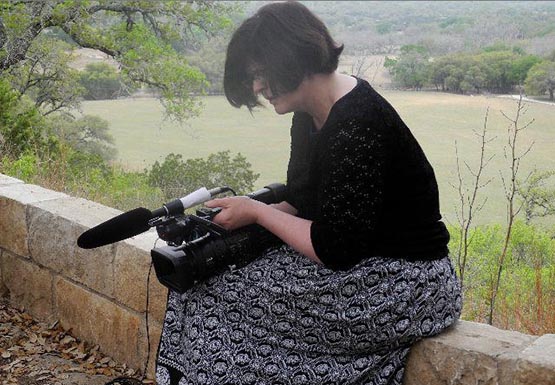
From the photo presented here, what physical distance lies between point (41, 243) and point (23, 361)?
0.50 meters

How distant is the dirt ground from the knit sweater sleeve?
48.5 inches

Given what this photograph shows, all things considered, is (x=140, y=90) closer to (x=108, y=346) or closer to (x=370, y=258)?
(x=108, y=346)

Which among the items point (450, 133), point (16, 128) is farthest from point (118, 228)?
point (16, 128)

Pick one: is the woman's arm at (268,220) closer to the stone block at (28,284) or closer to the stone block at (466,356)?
the stone block at (466,356)

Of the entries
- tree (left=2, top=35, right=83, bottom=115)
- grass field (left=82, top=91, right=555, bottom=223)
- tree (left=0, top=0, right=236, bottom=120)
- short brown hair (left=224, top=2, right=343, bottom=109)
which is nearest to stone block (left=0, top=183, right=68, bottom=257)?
grass field (left=82, top=91, right=555, bottom=223)

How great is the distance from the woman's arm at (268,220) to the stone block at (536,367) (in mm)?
514

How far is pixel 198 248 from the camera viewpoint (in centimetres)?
173

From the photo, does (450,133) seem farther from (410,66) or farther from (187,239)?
(187,239)

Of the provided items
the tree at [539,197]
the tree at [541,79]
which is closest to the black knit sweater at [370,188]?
the tree at [541,79]

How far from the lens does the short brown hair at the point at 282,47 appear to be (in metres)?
1.61

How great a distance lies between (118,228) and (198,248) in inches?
9.0

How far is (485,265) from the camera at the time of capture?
4172mm

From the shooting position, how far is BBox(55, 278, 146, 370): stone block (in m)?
2.54

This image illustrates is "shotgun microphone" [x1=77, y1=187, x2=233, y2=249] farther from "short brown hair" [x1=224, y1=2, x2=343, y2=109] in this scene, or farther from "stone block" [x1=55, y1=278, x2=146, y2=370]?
"stone block" [x1=55, y1=278, x2=146, y2=370]
